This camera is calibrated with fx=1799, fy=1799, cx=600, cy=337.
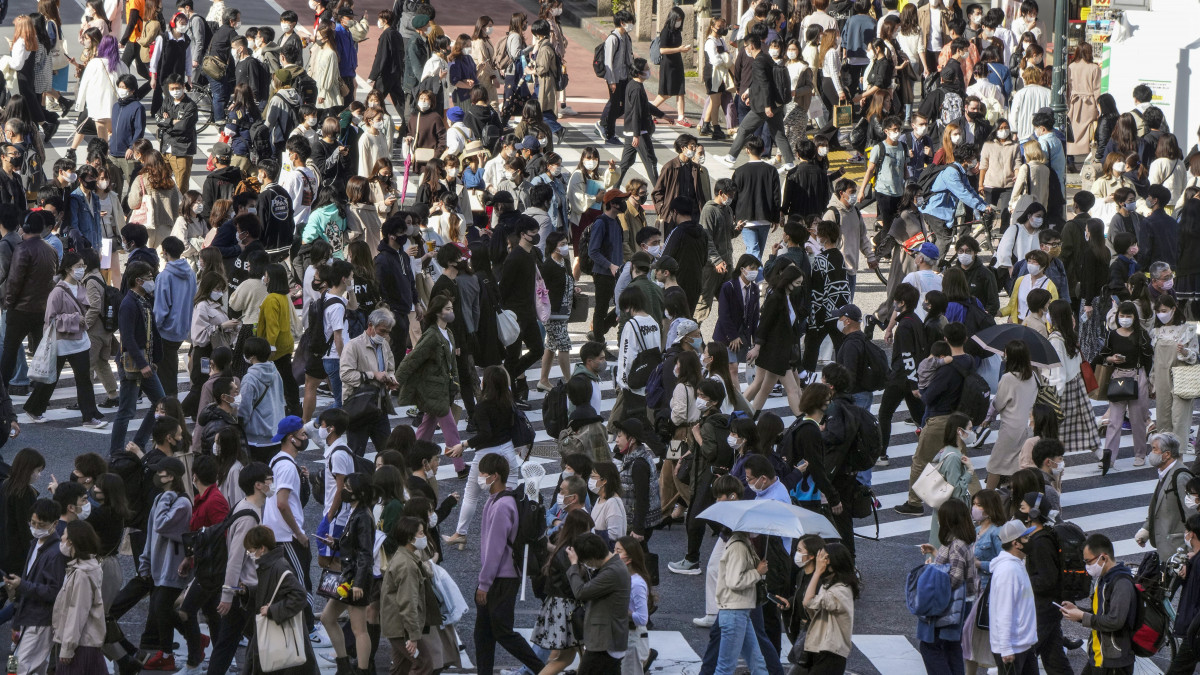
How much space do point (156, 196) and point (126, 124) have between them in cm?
287

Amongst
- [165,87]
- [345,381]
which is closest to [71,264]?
[345,381]

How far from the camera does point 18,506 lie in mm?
11617

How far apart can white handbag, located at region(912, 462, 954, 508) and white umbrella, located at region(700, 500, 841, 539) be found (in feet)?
5.38

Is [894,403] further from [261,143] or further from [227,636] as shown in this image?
[261,143]

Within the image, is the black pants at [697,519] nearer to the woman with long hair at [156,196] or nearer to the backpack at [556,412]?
the backpack at [556,412]

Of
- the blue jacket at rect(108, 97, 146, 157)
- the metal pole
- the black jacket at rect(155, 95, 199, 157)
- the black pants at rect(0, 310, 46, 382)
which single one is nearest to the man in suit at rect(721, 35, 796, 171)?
the metal pole

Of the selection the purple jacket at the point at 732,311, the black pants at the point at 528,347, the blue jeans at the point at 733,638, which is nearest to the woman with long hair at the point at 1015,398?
the purple jacket at the point at 732,311

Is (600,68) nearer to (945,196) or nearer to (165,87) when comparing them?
(165,87)

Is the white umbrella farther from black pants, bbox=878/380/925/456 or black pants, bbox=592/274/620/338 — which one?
black pants, bbox=592/274/620/338

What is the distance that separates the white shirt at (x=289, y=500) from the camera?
1142cm

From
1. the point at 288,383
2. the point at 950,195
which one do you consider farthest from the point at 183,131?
the point at 950,195

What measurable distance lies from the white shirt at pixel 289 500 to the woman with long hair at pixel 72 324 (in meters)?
4.69

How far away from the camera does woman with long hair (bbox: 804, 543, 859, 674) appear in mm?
10641

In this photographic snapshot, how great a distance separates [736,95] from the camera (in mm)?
27578
